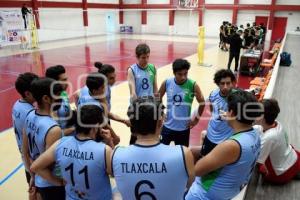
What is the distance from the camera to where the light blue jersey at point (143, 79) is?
4.70m

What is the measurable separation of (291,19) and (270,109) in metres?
28.4

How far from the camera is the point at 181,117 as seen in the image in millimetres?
4320

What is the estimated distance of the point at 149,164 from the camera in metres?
1.90

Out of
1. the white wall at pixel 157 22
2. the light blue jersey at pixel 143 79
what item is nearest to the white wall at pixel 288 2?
the white wall at pixel 157 22

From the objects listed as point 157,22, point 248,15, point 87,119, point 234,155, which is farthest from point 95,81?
point 157,22

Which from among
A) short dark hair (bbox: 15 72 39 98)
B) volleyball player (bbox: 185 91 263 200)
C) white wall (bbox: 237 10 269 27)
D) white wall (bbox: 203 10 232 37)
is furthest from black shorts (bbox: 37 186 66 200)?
white wall (bbox: 203 10 232 37)

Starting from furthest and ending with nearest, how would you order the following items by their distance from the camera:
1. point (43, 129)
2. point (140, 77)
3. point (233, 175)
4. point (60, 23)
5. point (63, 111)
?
point (60, 23)
point (140, 77)
point (63, 111)
point (43, 129)
point (233, 175)

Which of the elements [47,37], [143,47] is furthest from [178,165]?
[47,37]

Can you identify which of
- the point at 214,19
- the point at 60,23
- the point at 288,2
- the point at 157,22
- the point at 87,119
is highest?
the point at 288,2

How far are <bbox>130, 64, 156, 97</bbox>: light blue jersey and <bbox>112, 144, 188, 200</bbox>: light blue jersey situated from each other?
9.09 feet

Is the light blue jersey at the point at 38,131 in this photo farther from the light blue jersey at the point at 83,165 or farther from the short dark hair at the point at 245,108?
the short dark hair at the point at 245,108

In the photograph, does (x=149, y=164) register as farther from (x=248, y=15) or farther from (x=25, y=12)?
(x=248, y=15)

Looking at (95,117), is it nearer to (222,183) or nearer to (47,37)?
(222,183)

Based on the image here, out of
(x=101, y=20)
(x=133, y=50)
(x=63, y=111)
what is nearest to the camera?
(x=63, y=111)
